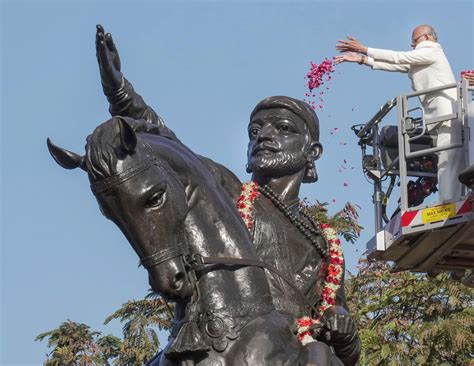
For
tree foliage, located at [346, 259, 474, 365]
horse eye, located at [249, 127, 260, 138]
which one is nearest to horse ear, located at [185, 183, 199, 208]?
horse eye, located at [249, 127, 260, 138]

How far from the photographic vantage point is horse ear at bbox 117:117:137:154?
321 inches

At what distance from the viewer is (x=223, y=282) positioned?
8375 mm

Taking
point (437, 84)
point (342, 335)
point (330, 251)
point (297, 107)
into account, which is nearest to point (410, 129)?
point (437, 84)

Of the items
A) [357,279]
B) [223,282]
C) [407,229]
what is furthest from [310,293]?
[357,279]

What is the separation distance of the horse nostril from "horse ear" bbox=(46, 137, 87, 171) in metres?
0.82

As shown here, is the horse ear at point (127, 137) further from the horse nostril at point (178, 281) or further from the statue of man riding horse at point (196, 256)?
the horse nostril at point (178, 281)

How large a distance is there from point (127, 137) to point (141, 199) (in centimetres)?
37

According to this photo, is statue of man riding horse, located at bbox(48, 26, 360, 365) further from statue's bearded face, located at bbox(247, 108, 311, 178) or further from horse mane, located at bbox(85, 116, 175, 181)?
statue's bearded face, located at bbox(247, 108, 311, 178)

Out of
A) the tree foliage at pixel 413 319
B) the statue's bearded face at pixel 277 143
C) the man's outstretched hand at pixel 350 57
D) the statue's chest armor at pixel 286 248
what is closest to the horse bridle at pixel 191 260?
the statue's chest armor at pixel 286 248

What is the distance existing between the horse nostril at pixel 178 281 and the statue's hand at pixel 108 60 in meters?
1.86

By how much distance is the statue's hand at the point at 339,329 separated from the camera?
9461 mm

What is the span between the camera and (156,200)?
821 cm

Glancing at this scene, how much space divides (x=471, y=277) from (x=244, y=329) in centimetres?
883

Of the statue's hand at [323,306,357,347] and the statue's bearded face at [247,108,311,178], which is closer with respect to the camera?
the statue's hand at [323,306,357,347]
